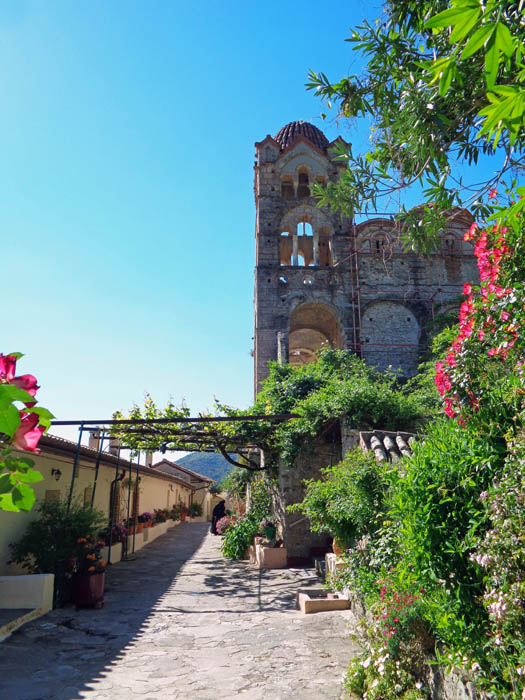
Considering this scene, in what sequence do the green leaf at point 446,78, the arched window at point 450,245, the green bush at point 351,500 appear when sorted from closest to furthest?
the green leaf at point 446,78 < the green bush at point 351,500 < the arched window at point 450,245

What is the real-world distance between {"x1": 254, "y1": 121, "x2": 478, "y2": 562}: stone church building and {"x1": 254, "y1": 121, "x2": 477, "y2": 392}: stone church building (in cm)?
5

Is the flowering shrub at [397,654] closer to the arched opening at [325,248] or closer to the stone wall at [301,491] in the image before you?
the stone wall at [301,491]

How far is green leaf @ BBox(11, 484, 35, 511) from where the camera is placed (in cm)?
120

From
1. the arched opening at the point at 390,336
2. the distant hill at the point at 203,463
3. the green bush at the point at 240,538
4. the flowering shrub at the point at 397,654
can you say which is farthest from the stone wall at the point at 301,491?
the distant hill at the point at 203,463

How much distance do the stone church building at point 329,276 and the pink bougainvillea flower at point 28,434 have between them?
19.5 m

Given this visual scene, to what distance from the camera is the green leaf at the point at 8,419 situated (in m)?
0.98

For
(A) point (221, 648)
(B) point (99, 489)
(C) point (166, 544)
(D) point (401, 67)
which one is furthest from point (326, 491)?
(C) point (166, 544)

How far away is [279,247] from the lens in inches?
900

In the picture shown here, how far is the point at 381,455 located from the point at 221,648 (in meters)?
2.99

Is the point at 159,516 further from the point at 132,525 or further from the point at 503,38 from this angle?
the point at 503,38

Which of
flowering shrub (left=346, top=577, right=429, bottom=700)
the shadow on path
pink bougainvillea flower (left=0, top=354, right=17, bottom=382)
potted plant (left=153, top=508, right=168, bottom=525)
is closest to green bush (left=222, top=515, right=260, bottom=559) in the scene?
the shadow on path

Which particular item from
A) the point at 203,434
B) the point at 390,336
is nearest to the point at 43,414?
the point at 203,434

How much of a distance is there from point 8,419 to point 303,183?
82.2 feet

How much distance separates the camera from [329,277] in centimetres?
2256
